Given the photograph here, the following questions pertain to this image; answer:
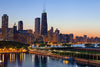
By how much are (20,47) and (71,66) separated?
282ft

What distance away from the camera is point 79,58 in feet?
216

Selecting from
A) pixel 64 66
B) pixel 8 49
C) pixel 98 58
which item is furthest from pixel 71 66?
pixel 8 49

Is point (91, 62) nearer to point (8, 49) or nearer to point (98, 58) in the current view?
point (98, 58)

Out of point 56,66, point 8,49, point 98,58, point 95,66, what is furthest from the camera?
point 8,49

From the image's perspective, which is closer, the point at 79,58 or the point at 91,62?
the point at 91,62

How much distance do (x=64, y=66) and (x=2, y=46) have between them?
83749mm

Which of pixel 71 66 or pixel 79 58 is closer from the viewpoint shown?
pixel 71 66

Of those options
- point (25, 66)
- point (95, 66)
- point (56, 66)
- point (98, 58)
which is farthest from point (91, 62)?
point (25, 66)

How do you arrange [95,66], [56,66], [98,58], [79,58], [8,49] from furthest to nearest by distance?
[8,49] < [79,58] < [98,58] < [56,66] < [95,66]

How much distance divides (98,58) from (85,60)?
4.50m

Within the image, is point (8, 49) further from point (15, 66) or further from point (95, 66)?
point (95, 66)

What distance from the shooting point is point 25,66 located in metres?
55.4

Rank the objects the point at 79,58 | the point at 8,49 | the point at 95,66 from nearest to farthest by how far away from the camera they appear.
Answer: the point at 95,66 → the point at 79,58 → the point at 8,49

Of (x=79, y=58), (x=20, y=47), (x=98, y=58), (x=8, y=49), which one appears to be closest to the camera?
(x=98, y=58)
